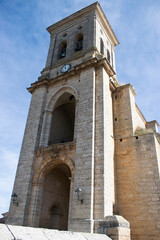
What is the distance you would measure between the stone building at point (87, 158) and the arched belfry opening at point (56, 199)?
0.18ft

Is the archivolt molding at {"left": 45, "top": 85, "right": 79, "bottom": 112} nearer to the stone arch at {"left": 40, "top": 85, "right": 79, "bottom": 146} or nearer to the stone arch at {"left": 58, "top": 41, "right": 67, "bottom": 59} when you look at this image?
the stone arch at {"left": 40, "top": 85, "right": 79, "bottom": 146}

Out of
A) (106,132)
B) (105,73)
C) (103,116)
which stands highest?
(105,73)

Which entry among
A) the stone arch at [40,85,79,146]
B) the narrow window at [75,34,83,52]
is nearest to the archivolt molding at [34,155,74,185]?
the stone arch at [40,85,79,146]

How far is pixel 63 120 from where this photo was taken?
55.3 feet

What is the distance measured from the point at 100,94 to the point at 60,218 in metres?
8.43

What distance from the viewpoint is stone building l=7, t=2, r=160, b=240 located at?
392 inches

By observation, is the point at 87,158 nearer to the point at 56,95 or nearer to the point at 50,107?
the point at 50,107

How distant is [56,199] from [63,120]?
6.17 m

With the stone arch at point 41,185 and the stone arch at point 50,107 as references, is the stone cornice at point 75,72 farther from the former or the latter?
the stone arch at point 41,185

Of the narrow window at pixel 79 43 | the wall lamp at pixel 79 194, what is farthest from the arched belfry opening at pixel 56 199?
the narrow window at pixel 79 43

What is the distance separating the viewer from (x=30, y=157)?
43.0 feet

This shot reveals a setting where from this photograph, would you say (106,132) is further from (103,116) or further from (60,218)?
(60,218)

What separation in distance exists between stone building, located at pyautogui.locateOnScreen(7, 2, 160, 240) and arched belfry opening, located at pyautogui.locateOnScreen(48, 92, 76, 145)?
0.08 metres

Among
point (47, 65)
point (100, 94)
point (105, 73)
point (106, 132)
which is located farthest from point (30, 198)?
point (47, 65)
